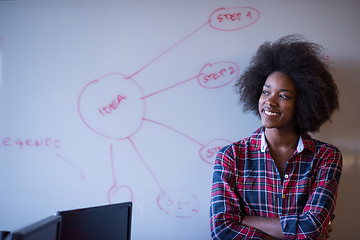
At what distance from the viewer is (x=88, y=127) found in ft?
5.66

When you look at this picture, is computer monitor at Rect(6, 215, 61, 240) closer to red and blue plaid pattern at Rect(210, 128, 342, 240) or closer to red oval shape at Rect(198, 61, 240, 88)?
red and blue plaid pattern at Rect(210, 128, 342, 240)

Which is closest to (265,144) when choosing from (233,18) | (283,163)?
(283,163)

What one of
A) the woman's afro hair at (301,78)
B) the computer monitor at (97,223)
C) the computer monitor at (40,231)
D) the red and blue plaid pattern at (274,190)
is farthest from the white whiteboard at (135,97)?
the computer monitor at (40,231)

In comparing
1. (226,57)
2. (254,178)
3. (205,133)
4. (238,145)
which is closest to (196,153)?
(205,133)

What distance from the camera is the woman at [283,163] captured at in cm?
128

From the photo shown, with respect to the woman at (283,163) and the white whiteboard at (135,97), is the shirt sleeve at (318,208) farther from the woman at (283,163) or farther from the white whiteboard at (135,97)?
the white whiteboard at (135,97)

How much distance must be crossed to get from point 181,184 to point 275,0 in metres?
1.07

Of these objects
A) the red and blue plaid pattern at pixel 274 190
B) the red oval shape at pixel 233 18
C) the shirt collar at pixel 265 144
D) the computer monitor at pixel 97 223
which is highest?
the red oval shape at pixel 233 18

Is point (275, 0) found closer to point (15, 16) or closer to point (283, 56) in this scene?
point (283, 56)

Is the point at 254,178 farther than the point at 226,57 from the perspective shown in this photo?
No

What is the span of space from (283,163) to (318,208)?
240 millimetres

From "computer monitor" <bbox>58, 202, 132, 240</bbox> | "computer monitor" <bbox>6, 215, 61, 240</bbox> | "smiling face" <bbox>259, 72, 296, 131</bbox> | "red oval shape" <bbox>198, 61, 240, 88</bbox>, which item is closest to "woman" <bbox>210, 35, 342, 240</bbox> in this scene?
"smiling face" <bbox>259, 72, 296, 131</bbox>

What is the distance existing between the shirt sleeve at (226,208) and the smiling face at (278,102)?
0.82 ft

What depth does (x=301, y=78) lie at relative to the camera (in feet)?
4.61
